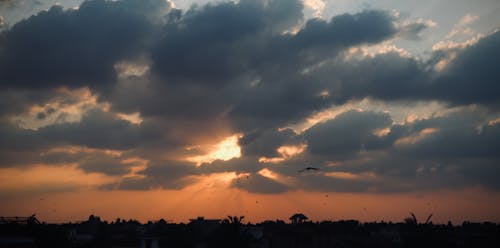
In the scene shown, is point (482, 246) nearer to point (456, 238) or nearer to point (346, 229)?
point (456, 238)

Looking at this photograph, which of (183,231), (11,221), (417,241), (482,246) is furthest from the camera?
(183,231)

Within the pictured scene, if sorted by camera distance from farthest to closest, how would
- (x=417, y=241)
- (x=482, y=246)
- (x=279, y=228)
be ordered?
1. (x=279, y=228)
2. (x=482, y=246)
3. (x=417, y=241)

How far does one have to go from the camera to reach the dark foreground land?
6812 cm

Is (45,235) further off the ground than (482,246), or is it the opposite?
(45,235)

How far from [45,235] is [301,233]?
164 ft

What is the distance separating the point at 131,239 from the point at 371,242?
44.4m

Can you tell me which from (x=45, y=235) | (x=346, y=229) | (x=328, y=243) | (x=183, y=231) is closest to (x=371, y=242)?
(x=328, y=243)

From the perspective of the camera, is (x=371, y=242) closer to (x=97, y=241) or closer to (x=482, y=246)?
(x=482, y=246)

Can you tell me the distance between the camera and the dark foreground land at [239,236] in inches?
2682

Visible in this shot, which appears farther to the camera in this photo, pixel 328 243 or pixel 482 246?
pixel 328 243

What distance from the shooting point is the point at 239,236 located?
75.2 metres

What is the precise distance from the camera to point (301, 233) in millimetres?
101438

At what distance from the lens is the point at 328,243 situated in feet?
329

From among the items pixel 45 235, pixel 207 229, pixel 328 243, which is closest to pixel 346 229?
pixel 328 243
